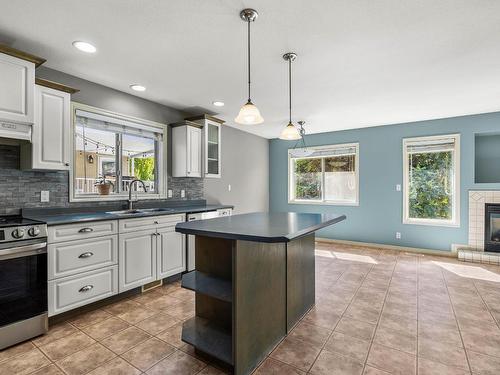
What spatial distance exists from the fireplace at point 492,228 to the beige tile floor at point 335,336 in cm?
117

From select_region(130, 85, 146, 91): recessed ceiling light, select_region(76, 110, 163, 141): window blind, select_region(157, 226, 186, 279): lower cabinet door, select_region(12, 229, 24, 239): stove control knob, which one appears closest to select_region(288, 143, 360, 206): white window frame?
select_region(76, 110, 163, 141): window blind

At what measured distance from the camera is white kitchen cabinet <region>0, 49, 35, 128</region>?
2.15m

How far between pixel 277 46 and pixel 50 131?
2.24 m

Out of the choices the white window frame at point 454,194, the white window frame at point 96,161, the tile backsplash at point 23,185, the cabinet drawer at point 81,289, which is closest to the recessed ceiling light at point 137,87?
the white window frame at point 96,161

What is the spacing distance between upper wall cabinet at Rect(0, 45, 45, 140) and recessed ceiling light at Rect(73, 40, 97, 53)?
0.33 m

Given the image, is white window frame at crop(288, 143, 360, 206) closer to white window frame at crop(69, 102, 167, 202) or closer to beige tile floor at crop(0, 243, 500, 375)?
beige tile floor at crop(0, 243, 500, 375)

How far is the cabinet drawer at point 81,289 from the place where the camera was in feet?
7.59

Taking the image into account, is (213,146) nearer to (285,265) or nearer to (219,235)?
(285,265)

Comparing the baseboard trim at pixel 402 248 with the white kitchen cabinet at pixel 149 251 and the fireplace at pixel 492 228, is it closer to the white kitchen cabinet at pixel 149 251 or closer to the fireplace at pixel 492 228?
the fireplace at pixel 492 228

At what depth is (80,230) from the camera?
2461 millimetres

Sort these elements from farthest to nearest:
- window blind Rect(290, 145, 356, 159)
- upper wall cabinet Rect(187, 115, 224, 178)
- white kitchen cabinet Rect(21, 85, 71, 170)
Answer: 1. window blind Rect(290, 145, 356, 159)
2. upper wall cabinet Rect(187, 115, 224, 178)
3. white kitchen cabinet Rect(21, 85, 71, 170)

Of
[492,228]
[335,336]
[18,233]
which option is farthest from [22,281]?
[492,228]

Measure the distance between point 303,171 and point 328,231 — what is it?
1.52 meters

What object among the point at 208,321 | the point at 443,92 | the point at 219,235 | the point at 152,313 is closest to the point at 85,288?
the point at 152,313
